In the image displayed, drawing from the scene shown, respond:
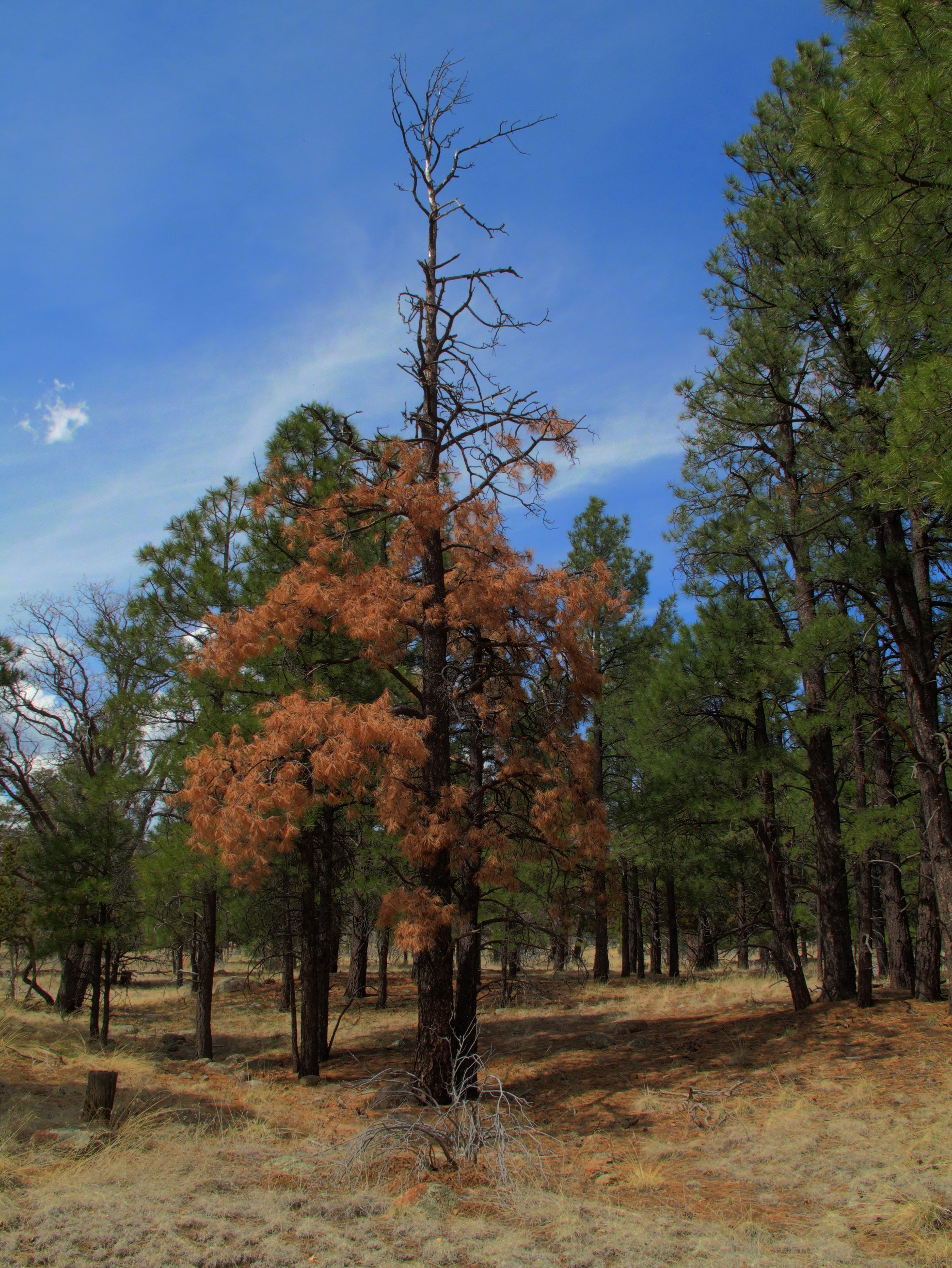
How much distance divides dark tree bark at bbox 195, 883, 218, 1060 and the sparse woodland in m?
0.07

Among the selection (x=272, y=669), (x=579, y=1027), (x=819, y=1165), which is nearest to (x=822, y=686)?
(x=819, y=1165)

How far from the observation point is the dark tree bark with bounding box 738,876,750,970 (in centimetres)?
1237

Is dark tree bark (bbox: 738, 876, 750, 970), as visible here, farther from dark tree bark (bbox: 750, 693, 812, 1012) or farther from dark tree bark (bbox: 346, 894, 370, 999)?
dark tree bark (bbox: 346, 894, 370, 999)

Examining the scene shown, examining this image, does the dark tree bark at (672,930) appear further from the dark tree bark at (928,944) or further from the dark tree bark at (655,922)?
the dark tree bark at (928,944)

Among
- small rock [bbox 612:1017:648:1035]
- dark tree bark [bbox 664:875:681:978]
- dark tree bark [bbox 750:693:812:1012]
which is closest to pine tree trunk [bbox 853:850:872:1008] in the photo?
dark tree bark [bbox 750:693:812:1012]

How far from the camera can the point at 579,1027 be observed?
13.1m

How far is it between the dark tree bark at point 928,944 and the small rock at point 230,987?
58.8ft

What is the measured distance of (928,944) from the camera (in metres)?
9.95

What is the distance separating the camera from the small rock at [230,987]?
21844 mm

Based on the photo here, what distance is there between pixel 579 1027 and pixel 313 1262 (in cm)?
1022

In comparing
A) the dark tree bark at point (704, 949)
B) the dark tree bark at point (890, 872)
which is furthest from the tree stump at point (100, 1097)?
the dark tree bark at point (704, 949)

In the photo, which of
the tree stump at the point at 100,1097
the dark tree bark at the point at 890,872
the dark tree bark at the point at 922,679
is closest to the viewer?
the tree stump at the point at 100,1097

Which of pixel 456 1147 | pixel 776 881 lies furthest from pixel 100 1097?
pixel 776 881

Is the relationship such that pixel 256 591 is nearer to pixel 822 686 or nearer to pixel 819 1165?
pixel 822 686
